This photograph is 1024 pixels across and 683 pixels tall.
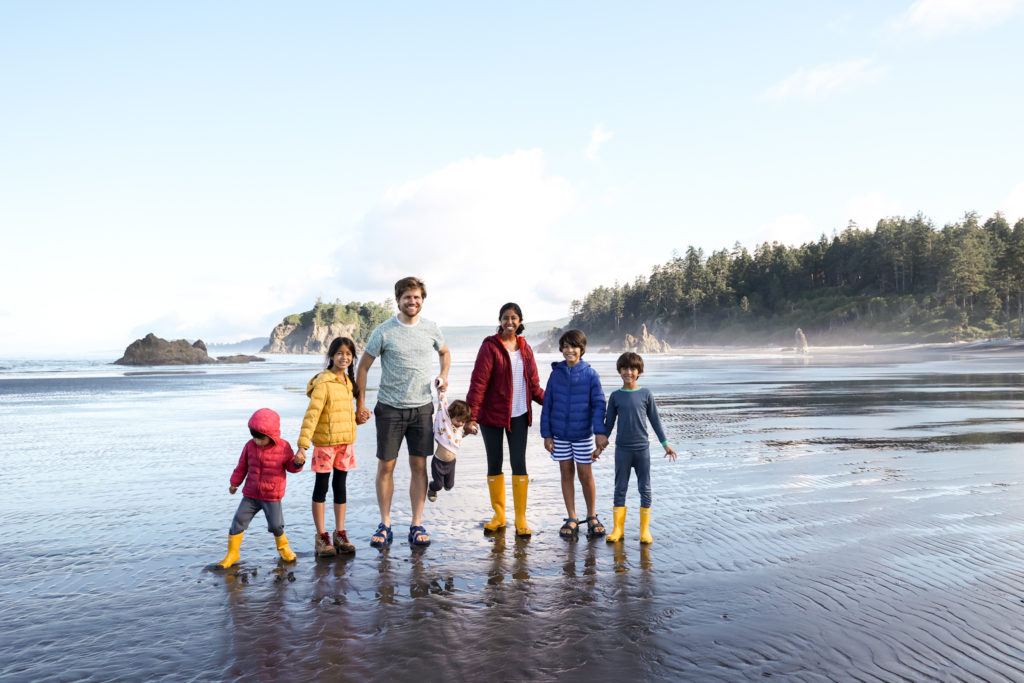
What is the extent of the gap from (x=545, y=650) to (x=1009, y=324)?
107m

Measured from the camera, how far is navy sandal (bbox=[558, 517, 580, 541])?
600 centimetres

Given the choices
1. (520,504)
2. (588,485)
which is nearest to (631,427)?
(588,485)

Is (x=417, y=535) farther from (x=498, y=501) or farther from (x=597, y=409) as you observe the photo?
(x=597, y=409)

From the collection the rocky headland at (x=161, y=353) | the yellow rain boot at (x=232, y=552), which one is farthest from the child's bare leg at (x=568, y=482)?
the rocky headland at (x=161, y=353)

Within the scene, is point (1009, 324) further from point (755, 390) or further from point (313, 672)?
point (313, 672)

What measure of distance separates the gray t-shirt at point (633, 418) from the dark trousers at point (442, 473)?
65.6 inches

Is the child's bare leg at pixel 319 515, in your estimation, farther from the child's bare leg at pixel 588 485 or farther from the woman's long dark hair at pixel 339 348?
the child's bare leg at pixel 588 485

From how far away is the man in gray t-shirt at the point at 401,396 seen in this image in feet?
19.6

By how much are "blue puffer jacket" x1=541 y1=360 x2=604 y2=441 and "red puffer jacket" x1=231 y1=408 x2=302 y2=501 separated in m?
2.38

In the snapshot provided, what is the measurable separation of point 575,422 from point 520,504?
37.0 inches

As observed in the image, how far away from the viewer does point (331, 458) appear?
5.82 metres

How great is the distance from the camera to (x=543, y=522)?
663 centimetres

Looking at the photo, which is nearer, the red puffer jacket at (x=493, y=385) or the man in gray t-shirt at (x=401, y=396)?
the man in gray t-shirt at (x=401, y=396)

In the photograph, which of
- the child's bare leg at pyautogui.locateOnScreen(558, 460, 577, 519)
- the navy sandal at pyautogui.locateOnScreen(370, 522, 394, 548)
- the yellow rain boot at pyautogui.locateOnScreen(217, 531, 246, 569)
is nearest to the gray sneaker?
the navy sandal at pyautogui.locateOnScreen(370, 522, 394, 548)
